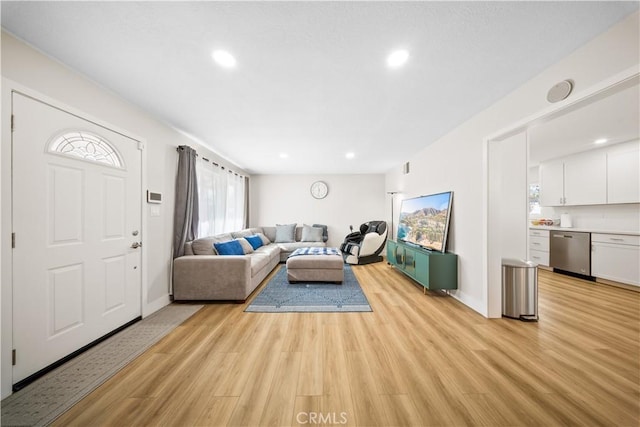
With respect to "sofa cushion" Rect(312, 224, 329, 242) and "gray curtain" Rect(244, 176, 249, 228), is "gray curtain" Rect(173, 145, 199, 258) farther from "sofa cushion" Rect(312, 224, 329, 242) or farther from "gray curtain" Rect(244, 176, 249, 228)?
"sofa cushion" Rect(312, 224, 329, 242)

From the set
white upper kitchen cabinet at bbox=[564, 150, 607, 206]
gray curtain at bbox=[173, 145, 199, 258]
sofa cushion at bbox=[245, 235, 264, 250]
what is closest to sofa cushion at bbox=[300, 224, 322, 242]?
sofa cushion at bbox=[245, 235, 264, 250]

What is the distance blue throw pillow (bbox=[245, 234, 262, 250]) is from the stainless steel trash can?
4297 millimetres

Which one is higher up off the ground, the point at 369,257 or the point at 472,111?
the point at 472,111

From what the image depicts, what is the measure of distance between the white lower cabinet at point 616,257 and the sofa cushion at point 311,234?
17.3ft

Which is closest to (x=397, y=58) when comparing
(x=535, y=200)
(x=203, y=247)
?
(x=203, y=247)

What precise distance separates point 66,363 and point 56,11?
2532 millimetres

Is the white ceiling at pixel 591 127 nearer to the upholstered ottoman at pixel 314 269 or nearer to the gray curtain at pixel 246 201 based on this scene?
the upholstered ottoman at pixel 314 269

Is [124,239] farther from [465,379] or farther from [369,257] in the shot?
[369,257]

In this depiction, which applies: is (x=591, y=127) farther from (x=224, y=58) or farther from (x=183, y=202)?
(x=183, y=202)

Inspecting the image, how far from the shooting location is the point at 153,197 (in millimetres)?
2561

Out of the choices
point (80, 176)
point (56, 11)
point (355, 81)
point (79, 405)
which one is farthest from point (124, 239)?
point (355, 81)

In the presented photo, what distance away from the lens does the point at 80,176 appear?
181cm

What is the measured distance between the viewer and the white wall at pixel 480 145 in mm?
1374

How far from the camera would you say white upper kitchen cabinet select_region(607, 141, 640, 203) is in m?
3.40
